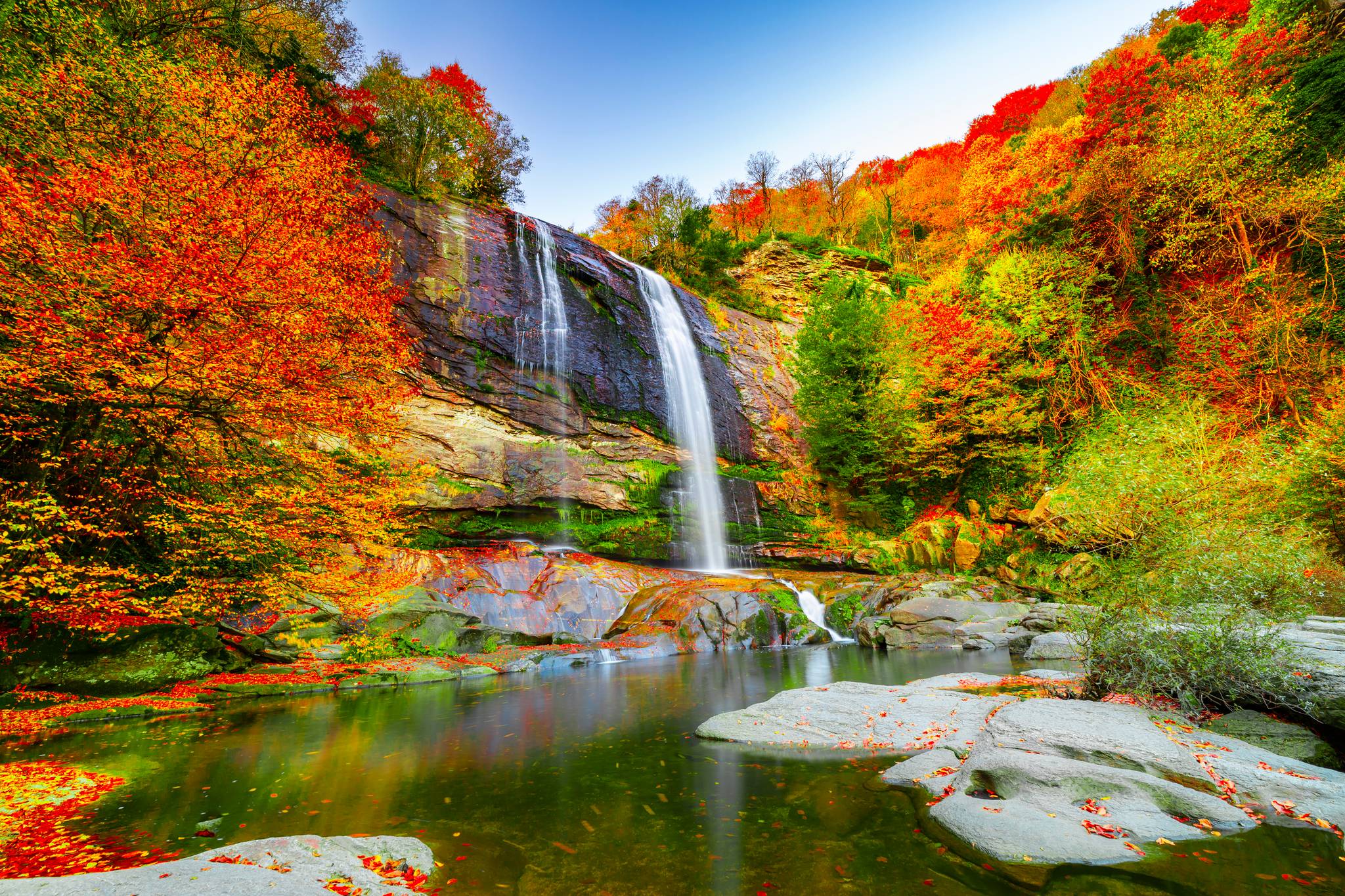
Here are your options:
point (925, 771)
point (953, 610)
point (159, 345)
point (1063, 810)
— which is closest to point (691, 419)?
point (953, 610)

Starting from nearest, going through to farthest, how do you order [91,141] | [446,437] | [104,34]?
[91,141], [104,34], [446,437]

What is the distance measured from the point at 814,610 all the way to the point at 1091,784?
13.3m

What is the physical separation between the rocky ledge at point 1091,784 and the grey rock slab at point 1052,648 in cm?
618

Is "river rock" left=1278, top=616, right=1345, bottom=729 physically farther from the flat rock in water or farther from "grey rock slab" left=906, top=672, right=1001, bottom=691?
the flat rock in water

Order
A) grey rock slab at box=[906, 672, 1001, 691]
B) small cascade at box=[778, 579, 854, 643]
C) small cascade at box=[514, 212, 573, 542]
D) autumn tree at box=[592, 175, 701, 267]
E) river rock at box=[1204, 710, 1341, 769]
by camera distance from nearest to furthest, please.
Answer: river rock at box=[1204, 710, 1341, 769], grey rock slab at box=[906, 672, 1001, 691], small cascade at box=[778, 579, 854, 643], small cascade at box=[514, 212, 573, 542], autumn tree at box=[592, 175, 701, 267]

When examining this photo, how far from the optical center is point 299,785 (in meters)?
4.74

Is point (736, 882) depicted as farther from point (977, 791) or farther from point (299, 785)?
point (299, 785)

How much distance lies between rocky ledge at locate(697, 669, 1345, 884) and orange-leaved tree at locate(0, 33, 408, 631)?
982cm

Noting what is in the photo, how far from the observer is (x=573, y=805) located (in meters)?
4.27

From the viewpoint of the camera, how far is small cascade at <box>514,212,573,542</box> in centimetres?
1908

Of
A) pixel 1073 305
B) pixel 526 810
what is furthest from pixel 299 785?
pixel 1073 305

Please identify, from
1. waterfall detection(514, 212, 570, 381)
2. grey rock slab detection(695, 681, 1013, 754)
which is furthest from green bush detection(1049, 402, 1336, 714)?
waterfall detection(514, 212, 570, 381)

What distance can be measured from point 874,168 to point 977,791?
47.3 m

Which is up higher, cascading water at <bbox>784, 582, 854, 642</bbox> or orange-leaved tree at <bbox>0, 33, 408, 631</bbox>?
orange-leaved tree at <bbox>0, 33, 408, 631</bbox>
